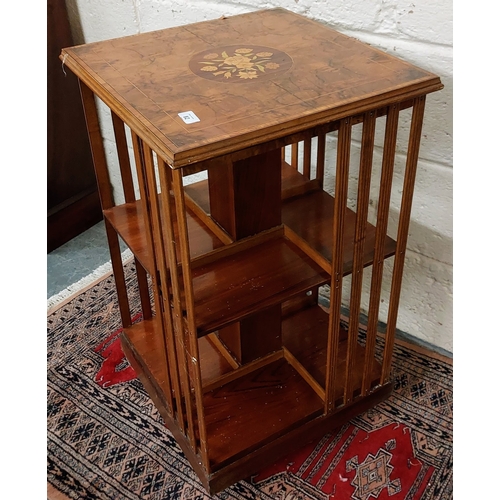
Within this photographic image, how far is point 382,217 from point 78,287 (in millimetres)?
1167

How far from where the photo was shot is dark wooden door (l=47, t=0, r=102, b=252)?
6.39 ft

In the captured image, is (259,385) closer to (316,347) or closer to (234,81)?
(316,347)

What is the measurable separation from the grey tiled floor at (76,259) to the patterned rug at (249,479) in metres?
0.38

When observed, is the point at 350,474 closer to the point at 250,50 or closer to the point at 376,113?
the point at 376,113

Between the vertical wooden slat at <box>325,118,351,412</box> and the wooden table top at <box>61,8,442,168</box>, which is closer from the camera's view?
the wooden table top at <box>61,8,442,168</box>

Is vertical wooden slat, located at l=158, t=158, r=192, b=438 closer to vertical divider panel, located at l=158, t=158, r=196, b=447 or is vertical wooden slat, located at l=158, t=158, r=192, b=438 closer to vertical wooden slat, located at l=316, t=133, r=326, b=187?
Result: vertical divider panel, located at l=158, t=158, r=196, b=447

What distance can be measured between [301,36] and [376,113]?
308 mm

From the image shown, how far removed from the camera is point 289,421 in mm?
1340

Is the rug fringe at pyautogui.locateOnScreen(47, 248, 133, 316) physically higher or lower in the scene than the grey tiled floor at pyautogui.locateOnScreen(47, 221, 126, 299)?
higher

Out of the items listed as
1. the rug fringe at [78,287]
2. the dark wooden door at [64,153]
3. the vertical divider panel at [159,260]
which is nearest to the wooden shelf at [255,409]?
the vertical divider panel at [159,260]

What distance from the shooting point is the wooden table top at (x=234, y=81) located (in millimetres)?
901

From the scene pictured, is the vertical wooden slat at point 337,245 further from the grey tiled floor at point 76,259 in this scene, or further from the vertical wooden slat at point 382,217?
the grey tiled floor at point 76,259

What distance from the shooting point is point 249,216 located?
1.26 m

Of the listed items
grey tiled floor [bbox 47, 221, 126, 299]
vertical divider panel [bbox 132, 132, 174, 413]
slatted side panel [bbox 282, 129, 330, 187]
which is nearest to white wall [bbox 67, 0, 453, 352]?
slatted side panel [bbox 282, 129, 330, 187]
